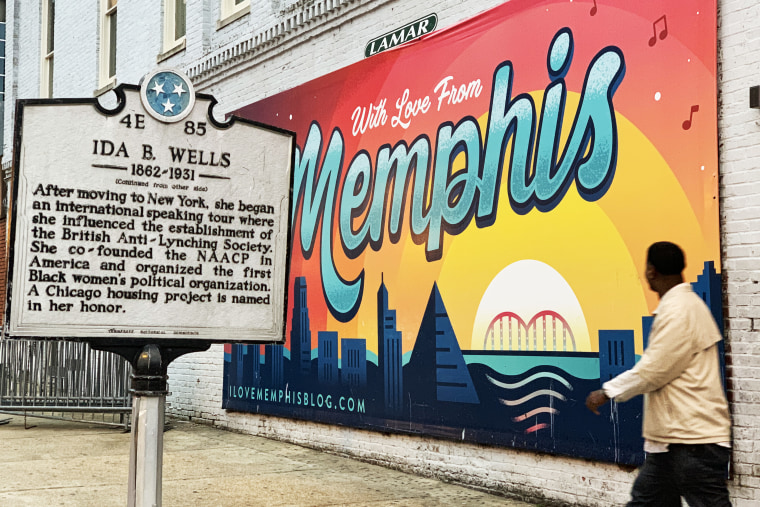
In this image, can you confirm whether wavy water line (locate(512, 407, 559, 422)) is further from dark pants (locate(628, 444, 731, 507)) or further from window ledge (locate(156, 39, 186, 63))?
window ledge (locate(156, 39, 186, 63))

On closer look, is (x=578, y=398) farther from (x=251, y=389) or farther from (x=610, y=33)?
(x=251, y=389)

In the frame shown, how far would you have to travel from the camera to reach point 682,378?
4152 mm

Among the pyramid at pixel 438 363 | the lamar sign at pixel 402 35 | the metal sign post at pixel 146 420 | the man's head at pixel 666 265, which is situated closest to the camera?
the man's head at pixel 666 265

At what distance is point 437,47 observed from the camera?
27.3ft

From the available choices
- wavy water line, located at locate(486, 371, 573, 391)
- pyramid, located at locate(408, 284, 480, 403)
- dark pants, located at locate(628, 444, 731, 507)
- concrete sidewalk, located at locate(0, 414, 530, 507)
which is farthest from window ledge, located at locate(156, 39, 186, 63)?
dark pants, located at locate(628, 444, 731, 507)

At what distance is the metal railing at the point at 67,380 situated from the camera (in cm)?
1119

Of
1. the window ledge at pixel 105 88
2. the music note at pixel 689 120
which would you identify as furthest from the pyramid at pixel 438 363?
the window ledge at pixel 105 88

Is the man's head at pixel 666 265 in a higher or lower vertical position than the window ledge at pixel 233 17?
lower

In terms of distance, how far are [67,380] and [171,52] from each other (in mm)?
4669

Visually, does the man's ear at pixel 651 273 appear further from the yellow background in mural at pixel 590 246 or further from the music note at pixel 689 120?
the music note at pixel 689 120

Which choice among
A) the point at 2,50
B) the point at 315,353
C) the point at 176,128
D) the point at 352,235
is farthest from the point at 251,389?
the point at 2,50

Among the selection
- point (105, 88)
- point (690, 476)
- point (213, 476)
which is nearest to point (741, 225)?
point (690, 476)

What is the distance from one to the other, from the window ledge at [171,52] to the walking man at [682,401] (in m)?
9.65

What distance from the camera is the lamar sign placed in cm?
852
